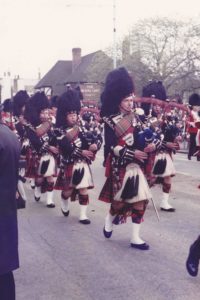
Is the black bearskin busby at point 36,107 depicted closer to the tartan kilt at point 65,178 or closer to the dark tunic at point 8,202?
the tartan kilt at point 65,178

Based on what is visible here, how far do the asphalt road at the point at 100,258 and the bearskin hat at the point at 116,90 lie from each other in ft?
5.40

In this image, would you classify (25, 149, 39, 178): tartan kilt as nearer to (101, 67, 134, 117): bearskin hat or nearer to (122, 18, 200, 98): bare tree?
(101, 67, 134, 117): bearskin hat

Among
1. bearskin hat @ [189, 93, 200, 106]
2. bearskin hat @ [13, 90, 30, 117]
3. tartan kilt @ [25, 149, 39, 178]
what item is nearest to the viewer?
tartan kilt @ [25, 149, 39, 178]

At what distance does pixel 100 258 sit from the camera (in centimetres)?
577

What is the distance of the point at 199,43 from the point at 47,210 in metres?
27.8

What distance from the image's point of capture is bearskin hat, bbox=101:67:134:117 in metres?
6.33

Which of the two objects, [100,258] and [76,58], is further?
[76,58]

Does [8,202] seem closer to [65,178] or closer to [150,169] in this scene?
[65,178]

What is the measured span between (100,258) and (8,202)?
93.3 inches

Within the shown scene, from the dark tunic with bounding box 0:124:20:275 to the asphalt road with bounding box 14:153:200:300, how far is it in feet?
3.89

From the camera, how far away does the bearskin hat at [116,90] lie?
6.33 meters

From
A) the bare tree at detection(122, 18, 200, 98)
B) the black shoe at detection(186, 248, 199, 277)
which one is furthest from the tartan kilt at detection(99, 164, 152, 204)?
the bare tree at detection(122, 18, 200, 98)

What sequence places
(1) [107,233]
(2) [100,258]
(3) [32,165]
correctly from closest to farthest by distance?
(2) [100,258]
(1) [107,233]
(3) [32,165]

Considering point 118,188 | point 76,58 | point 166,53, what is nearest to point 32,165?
point 118,188
